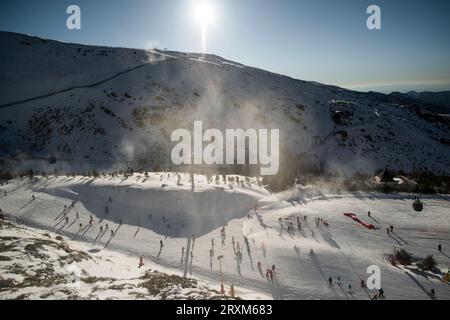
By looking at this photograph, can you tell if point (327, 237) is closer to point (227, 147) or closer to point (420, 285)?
point (420, 285)

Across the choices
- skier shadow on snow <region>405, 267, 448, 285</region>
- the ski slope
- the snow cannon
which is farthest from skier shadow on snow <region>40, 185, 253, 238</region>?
the snow cannon

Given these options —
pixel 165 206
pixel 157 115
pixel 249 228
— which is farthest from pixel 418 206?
pixel 157 115

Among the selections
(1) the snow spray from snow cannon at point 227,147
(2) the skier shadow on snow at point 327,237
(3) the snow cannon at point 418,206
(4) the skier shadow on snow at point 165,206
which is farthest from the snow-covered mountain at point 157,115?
(2) the skier shadow on snow at point 327,237

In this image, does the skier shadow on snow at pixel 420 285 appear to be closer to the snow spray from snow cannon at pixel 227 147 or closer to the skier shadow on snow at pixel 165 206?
the skier shadow on snow at pixel 165 206

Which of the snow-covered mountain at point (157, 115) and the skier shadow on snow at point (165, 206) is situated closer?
the skier shadow on snow at point (165, 206)
